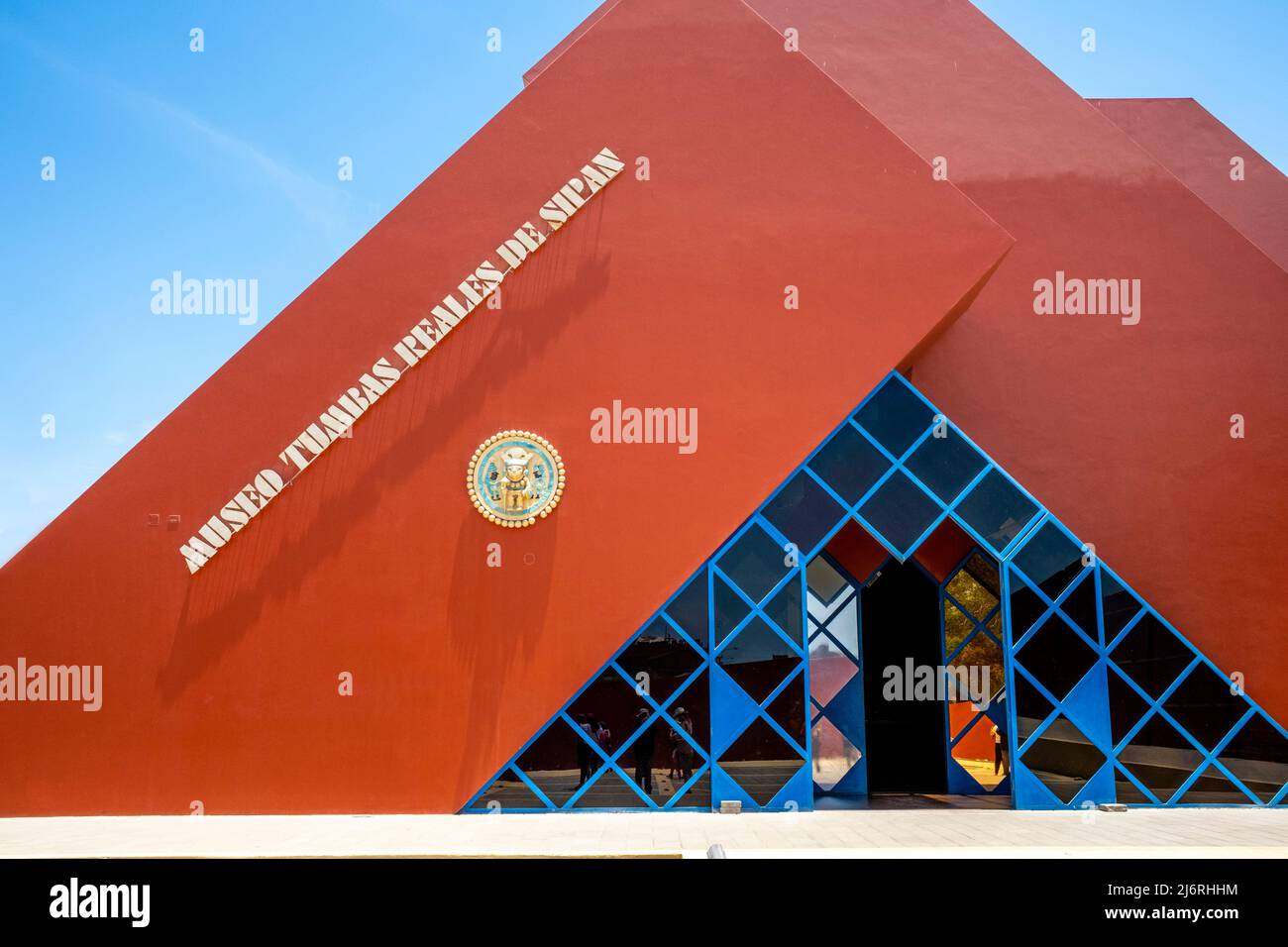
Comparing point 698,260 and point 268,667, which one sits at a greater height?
point 698,260

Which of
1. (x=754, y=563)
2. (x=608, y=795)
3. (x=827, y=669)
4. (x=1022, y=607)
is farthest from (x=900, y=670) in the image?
(x=608, y=795)

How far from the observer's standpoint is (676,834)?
9711mm

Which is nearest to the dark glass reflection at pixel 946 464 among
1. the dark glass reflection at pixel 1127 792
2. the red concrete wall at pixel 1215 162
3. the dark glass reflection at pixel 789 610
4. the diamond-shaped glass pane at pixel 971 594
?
the dark glass reflection at pixel 789 610

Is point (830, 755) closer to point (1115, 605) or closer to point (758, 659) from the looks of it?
point (758, 659)

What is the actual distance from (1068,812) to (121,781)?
1044 cm

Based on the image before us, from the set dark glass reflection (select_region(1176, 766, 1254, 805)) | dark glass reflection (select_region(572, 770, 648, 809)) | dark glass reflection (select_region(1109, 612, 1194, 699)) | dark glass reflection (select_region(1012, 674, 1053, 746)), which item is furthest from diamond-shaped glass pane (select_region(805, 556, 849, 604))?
dark glass reflection (select_region(1176, 766, 1254, 805))

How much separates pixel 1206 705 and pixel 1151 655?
2.97ft

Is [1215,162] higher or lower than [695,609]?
higher

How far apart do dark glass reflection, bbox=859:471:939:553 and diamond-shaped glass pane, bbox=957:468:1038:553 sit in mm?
478

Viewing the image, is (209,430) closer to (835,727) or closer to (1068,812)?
(835,727)

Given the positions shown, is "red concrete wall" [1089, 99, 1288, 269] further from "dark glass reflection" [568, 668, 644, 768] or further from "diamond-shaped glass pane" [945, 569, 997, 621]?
"dark glass reflection" [568, 668, 644, 768]

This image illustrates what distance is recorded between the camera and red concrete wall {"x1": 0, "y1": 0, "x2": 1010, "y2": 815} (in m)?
11.6

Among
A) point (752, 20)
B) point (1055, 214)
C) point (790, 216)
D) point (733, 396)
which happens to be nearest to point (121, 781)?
point (733, 396)
